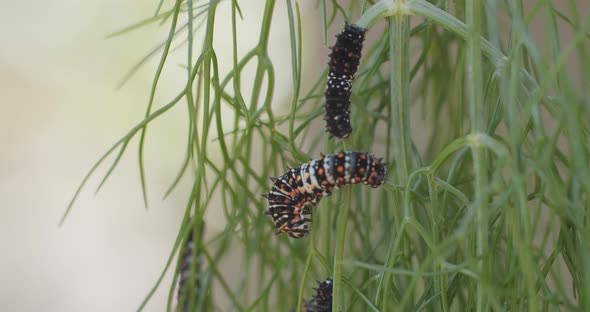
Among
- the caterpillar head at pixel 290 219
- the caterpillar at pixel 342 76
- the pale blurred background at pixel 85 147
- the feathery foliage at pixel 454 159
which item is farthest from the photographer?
the pale blurred background at pixel 85 147

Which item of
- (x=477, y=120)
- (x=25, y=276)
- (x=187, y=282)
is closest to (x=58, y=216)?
(x=25, y=276)

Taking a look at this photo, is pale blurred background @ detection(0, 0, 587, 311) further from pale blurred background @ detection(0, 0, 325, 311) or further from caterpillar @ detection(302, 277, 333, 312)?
caterpillar @ detection(302, 277, 333, 312)

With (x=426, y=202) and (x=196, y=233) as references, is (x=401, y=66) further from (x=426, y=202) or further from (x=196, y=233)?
(x=196, y=233)

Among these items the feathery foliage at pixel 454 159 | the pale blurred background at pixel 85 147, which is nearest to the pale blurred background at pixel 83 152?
the pale blurred background at pixel 85 147

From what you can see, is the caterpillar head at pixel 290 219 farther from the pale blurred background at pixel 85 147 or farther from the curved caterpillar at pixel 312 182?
the pale blurred background at pixel 85 147

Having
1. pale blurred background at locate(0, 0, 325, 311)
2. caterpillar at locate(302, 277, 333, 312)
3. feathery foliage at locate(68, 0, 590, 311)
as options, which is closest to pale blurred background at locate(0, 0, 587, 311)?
pale blurred background at locate(0, 0, 325, 311)
